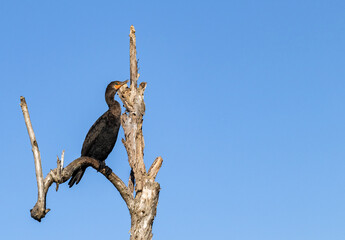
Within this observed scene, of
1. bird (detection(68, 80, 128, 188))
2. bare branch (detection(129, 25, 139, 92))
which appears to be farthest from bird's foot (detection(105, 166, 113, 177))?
bare branch (detection(129, 25, 139, 92))

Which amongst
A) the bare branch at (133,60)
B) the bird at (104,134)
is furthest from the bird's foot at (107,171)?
the bare branch at (133,60)

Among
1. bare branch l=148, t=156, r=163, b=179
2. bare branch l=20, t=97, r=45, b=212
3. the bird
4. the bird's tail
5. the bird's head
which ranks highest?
the bird's head

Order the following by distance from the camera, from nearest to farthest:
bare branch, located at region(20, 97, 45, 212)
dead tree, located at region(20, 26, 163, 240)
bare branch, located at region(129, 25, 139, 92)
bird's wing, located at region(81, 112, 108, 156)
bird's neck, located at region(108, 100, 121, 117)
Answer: bare branch, located at region(20, 97, 45, 212) → dead tree, located at region(20, 26, 163, 240) → bare branch, located at region(129, 25, 139, 92) → bird's wing, located at region(81, 112, 108, 156) → bird's neck, located at region(108, 100, 121, 117)

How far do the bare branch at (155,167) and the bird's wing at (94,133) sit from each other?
1545 millimetres

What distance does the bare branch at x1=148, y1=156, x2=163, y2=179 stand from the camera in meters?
12.1

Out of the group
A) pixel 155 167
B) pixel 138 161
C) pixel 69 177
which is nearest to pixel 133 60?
pixel 138 161

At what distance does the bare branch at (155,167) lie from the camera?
39.6 feet

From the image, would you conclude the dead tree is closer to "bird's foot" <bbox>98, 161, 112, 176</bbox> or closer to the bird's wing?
"bird's foot" <bbox>98, 161, 112, 176</bbox>

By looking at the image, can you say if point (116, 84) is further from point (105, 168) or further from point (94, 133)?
point (105, 168)

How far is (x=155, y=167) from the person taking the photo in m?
12.1

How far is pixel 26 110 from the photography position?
29.6 feet

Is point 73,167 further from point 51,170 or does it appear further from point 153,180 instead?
point 153,180

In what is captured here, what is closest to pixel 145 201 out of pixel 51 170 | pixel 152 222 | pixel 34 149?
pixel 152 222

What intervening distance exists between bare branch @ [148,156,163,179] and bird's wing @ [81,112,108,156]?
60.8 inches
